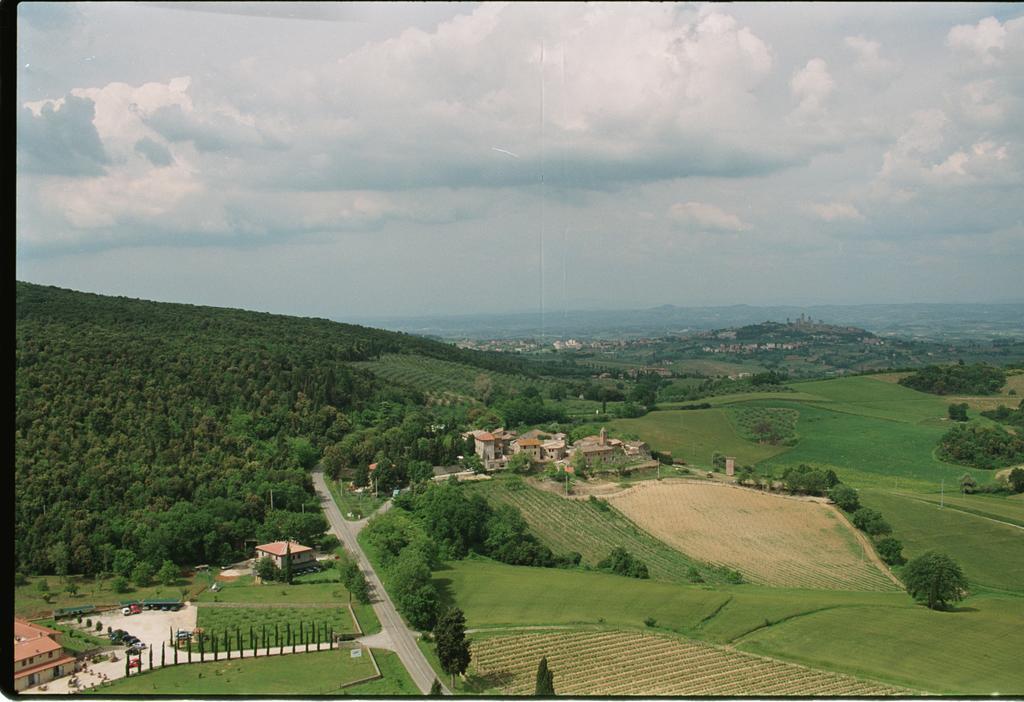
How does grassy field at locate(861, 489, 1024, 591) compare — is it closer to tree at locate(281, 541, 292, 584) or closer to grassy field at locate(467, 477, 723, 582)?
grassy field at locate(467, 477, 723, 582)

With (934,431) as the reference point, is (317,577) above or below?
below

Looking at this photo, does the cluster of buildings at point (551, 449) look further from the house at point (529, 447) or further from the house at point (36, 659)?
the house at point (36, 659)

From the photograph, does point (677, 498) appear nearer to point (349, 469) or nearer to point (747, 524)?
point (747, 524)

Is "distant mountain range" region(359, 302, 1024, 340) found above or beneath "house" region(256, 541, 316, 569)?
above

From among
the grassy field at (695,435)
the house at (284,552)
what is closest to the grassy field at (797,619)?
the house at (284,552)

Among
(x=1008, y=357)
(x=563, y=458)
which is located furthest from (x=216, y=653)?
(x=1008, y=357)

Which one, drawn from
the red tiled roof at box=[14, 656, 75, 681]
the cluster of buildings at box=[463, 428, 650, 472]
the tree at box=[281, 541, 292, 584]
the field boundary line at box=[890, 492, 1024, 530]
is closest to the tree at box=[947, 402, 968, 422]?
the field boundary line at box=[890, 492, 1024, 530]
